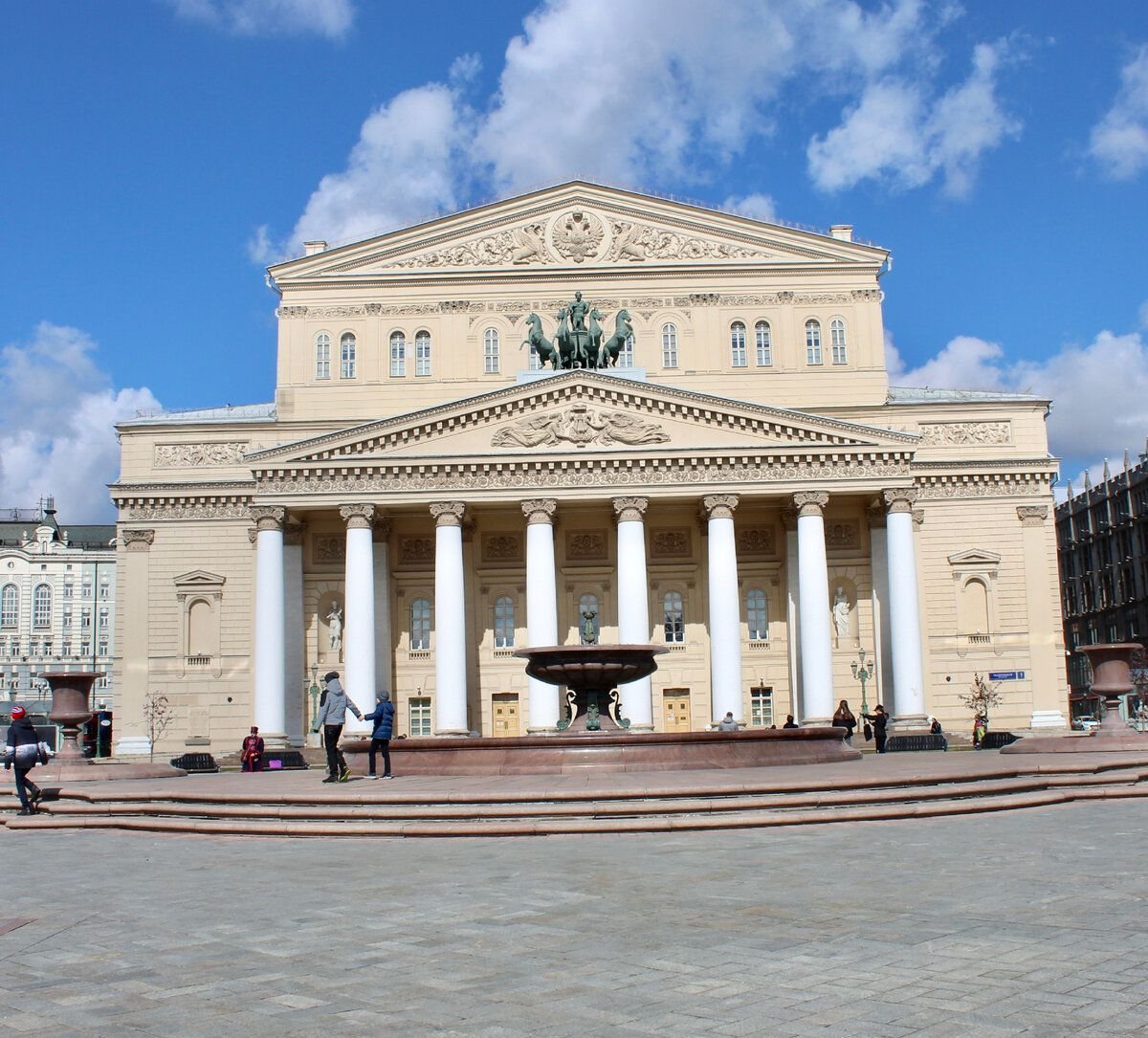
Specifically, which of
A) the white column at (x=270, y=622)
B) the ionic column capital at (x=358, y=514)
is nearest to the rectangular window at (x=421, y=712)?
the white column at (x=270, y=622)

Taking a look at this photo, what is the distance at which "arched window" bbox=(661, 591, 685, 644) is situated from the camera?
5200 cm

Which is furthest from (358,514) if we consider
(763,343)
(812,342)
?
(812,342)

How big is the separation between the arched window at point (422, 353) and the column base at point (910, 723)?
23404 mm

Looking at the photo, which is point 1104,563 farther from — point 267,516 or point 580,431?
point 267,516

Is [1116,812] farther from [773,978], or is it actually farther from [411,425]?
[411,425]

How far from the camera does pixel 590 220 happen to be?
5584 cm

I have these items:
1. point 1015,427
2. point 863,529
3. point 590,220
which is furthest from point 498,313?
point 1015,427

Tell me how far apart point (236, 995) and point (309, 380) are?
4824 cm

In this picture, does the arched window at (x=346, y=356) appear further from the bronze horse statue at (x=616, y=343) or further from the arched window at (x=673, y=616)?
the arched window at (x=673, y=616)

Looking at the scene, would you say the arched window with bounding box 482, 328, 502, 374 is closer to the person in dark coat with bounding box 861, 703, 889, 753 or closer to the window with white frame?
the window with white frame

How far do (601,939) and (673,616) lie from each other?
140ft

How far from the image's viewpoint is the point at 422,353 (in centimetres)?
5525

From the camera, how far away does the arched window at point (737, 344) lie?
55312 mm

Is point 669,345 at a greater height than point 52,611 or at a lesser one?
greater
